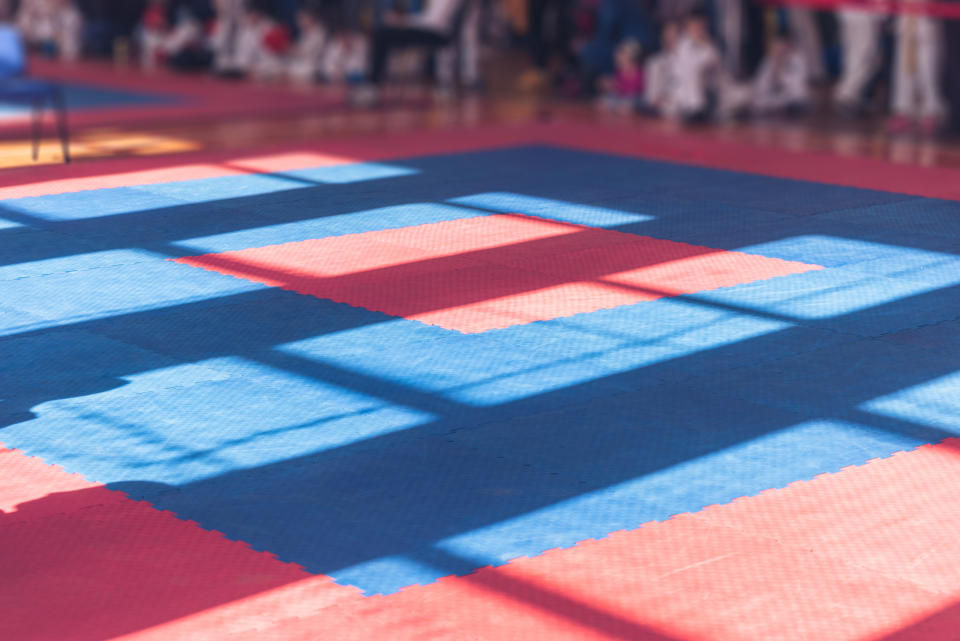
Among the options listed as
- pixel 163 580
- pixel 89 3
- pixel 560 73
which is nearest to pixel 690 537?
pixel 163 580

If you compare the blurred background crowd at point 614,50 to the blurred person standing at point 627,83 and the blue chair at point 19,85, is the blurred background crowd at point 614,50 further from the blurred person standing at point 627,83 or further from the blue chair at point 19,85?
the blue chair at point 19,85

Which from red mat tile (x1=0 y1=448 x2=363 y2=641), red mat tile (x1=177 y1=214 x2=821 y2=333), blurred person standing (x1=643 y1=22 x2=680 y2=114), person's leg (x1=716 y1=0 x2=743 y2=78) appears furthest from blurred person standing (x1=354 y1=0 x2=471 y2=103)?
red mat tile (x1=0 y1=448 x2=363 y2=641)

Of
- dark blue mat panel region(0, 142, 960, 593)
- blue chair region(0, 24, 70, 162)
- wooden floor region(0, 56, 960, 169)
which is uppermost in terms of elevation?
blue chair region(0, 24, 70, 162)

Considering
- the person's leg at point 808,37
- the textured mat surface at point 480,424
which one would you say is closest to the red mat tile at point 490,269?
the textured mat surface at point 480,424

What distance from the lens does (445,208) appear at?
7.14 metres

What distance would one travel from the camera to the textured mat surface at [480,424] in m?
2.96

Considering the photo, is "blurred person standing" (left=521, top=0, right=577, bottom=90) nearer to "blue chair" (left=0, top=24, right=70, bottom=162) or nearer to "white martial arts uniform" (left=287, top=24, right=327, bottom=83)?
"white martial arts uniform" (left=287, top=24, right=327, bottom=83)

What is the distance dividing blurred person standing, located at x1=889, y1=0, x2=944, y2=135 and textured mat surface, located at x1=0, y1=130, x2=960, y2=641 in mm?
3529

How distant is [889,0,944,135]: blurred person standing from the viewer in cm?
1018

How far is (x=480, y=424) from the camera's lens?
397cm

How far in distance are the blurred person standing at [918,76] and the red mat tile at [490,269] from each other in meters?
4.74

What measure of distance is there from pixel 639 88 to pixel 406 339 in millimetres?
7300

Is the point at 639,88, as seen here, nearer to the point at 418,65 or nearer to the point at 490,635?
the point at 418,65

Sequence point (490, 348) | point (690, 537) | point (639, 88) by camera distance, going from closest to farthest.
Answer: point (690, 537) → point (490, 348) → point (639, 88)
